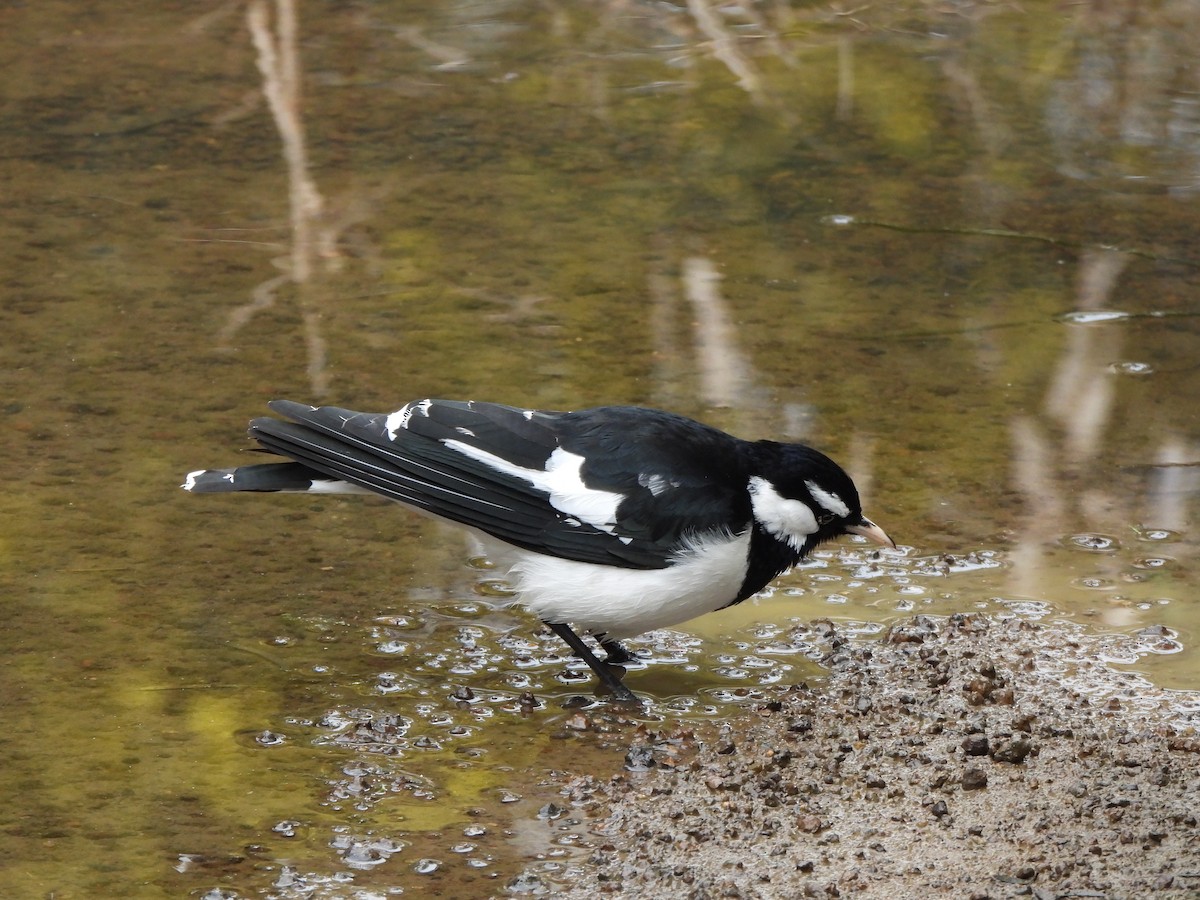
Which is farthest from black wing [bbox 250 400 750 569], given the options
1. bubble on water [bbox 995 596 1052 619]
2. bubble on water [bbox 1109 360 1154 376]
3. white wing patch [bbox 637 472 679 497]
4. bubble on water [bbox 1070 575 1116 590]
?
bubble on water [bbox 1109 360 1154 376]

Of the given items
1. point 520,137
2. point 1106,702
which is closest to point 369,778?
point 1106,702

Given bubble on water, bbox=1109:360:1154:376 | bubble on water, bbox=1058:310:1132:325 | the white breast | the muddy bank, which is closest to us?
the muddy bank

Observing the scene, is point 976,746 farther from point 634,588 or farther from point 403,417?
point 403,417

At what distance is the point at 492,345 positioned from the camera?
20.9 feet

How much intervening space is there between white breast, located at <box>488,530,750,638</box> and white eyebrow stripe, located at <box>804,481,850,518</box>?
0.21 metres

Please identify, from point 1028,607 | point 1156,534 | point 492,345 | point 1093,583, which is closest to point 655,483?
point 1028,607

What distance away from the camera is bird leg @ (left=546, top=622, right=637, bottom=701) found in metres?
4.56

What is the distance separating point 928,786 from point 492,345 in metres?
2.86

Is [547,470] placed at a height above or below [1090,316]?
above

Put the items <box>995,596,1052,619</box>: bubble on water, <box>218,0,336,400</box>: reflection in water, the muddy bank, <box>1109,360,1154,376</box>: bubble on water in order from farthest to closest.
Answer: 1. <box>218,0,336,400</box>: reflection in water
2. <box>1109,360,1154,376</box>: bubble on water
3. <box>995,596,1052,619</box>: bubble on water
4. the muddy bank

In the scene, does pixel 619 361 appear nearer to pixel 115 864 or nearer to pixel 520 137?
pixel 520 137

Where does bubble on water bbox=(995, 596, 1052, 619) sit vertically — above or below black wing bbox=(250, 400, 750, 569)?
below

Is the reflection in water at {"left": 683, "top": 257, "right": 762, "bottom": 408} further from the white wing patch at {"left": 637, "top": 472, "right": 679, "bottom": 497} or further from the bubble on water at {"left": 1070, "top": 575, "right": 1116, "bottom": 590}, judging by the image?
the white wing patch at {"left": 637, "top": 472, "right": 679, "bottom": 497}

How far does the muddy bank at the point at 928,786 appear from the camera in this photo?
3.64m
